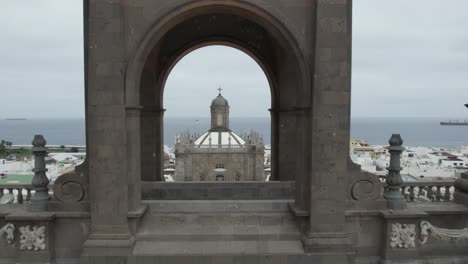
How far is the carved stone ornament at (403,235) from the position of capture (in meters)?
7.26

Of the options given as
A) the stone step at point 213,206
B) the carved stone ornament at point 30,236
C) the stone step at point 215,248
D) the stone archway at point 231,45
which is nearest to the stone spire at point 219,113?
the stone archway at point 231,45

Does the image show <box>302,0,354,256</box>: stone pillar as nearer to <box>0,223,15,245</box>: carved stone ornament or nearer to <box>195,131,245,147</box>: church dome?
<box>0,223,15,245</box>: carved stone ornament

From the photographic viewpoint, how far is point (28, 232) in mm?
7043

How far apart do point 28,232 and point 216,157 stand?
30000 mm

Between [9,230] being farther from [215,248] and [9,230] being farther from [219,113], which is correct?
[219,113]

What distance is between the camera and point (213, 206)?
816 cm

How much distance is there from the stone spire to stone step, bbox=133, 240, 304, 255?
122 feet

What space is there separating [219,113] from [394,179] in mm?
39143

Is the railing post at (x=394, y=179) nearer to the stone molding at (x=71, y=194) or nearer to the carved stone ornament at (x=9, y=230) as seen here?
the stone molding at (x=71, y=194)

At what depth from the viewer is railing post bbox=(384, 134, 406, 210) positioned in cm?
735

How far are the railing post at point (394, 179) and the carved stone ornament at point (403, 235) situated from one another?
1.39 feet

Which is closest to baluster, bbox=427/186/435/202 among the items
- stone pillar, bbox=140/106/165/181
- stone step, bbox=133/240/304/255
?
stone step, bbox=133/240/304/255

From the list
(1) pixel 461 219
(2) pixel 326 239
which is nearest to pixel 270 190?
(2) pixel 326 239

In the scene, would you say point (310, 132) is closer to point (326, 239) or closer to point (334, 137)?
point (334, 137)
